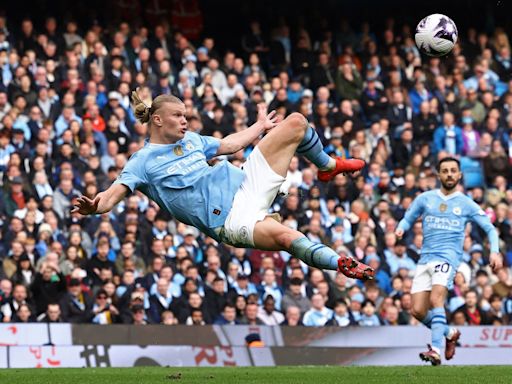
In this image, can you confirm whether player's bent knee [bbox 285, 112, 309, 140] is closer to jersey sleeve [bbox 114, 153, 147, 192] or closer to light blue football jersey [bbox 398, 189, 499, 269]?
jersey sleeve [bbox 114, 153, 147, 192]

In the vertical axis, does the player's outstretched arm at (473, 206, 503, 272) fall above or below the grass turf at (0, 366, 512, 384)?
above

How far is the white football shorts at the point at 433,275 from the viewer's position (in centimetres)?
1570

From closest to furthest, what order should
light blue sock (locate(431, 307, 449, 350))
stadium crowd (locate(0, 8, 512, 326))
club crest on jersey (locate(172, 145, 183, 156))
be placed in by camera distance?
club crest on jersey (locate(172, 145, 183, 156)) → light blue sock (locate(431, 307, 449, 350)) → stadium crowd (locate(0, 8, 512, 326))

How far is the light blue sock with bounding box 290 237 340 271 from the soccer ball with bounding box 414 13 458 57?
14.6ft

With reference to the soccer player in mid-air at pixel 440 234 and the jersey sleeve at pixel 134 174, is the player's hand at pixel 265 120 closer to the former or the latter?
the jersey sleeve at pixel 134 174

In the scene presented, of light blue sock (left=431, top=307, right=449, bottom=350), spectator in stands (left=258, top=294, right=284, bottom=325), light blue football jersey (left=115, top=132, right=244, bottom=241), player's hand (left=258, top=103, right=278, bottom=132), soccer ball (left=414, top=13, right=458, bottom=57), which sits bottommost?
light blue sock (left=431, top=307, right=449, bottom=350)

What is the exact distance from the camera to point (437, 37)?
→ 49.4 feet

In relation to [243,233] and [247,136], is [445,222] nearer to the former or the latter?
[247,136]

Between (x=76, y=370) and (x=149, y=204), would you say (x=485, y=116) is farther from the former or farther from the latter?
(x=76, y=370)

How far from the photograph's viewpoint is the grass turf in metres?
13.0

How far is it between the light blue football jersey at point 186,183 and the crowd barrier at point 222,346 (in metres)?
5.29

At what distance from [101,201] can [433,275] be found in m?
5.70

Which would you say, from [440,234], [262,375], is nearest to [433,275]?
[440,234]

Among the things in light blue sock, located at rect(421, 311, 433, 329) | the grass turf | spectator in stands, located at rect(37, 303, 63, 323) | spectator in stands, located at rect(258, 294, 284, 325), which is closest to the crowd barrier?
spectator in stands, located at rect(37, 303, 63, 323)
